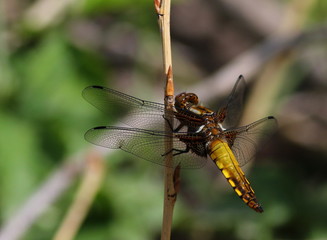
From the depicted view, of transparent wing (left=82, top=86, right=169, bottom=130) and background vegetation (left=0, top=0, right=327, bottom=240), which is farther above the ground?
background vegetation (left=0, top=0, right=327, bottom=240)

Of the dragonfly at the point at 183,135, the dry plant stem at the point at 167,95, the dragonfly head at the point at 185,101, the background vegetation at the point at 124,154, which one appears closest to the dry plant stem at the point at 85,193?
the background vegetation at the point at 124,154

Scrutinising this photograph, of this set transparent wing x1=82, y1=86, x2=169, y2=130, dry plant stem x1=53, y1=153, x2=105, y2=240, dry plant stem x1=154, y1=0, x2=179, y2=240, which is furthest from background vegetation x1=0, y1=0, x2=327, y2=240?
dry plant stem x1=154, y1=0, x2=179, y2=240

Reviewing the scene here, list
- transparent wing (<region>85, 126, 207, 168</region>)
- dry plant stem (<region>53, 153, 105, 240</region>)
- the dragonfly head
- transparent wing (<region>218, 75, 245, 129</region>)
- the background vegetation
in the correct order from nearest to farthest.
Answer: transparent wing (<region>85, 126, 207, 168</region>) < the dragonfly head < transparent wing (<region>218, 75, 245, 129</region>) < dry plant stem (<region>53, 153, 105, 240</region>) < the background vegetation

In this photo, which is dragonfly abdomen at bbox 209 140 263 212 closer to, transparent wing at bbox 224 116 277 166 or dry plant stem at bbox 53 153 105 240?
transparent wing at bbox 224 116 277 166

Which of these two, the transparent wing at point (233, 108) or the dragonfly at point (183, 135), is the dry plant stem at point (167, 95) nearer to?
the dragonfly at point (183, 135)

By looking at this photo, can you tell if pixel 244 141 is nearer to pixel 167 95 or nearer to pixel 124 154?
pixel 167 95

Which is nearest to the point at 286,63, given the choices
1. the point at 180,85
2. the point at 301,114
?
the point at 301,114

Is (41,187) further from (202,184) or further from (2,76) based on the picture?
(202,184)
